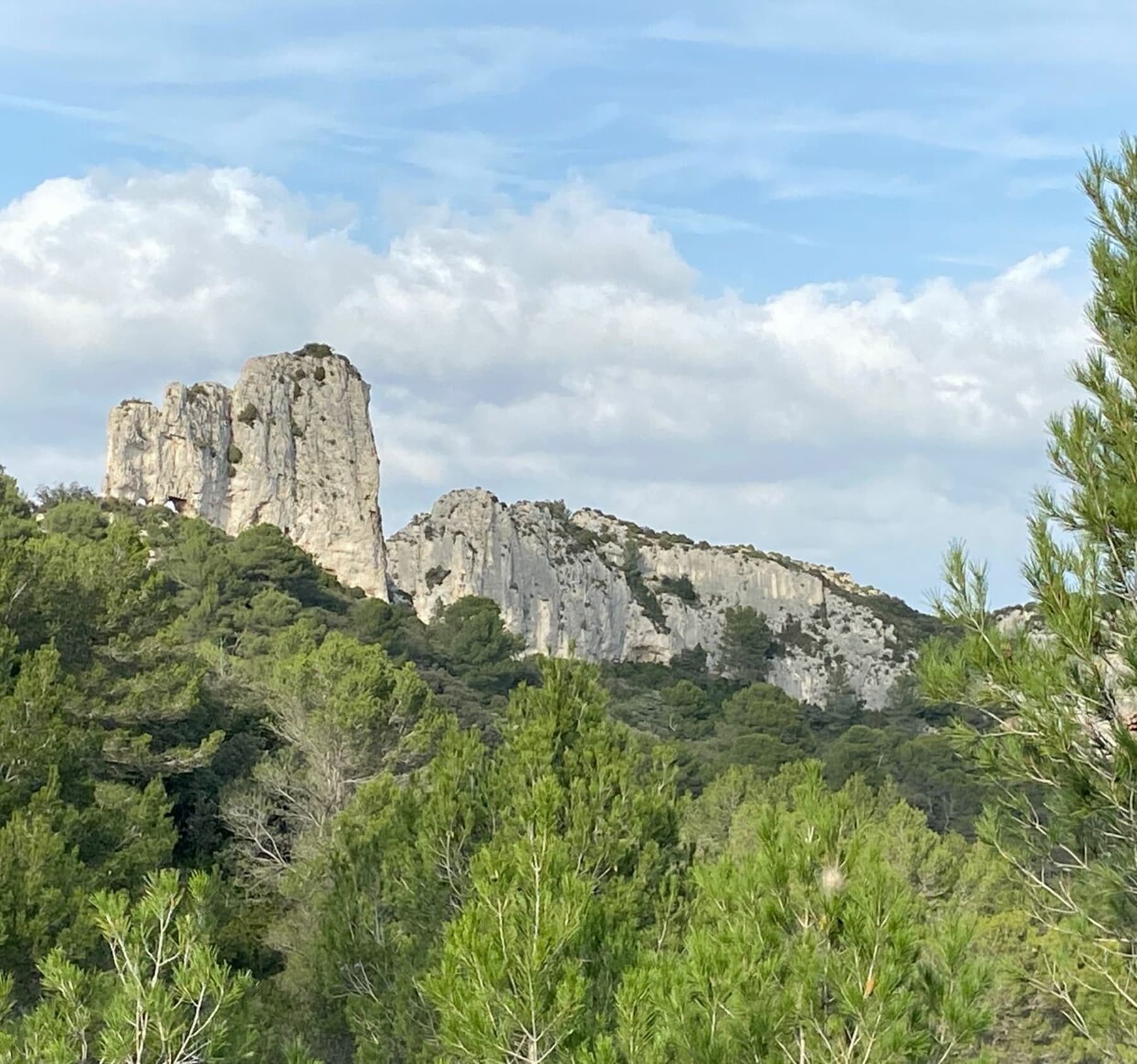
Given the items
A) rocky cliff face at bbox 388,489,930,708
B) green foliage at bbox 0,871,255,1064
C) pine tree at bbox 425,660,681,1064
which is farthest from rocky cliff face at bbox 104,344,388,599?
green foliage at bbox 0,871,255,1064

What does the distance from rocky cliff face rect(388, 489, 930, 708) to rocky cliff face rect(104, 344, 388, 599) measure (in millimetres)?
8566

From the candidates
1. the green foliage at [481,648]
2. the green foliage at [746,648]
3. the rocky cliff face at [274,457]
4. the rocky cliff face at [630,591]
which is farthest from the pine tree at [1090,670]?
the green foliage at [746,648]

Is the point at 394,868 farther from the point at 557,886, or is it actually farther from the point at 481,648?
the point at 481,648

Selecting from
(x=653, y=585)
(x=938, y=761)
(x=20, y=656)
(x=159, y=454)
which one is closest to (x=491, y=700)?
(x=938, y=761)

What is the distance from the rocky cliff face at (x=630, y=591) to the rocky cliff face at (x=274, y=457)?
857cm

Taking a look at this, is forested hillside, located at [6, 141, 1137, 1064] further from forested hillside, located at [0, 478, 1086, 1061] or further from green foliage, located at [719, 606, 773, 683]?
green foliage, located at [719, 606, 773, 683]

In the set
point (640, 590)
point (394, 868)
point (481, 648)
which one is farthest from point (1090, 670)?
point (640, 590)

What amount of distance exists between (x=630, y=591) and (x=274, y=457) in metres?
24.0

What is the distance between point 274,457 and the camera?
57.5 metres

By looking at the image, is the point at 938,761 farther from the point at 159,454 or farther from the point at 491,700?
the point at 159,454

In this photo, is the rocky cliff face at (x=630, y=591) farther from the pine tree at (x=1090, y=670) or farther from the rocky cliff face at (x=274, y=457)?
the pine tree at (x=1090, y=670)

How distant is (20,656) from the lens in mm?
17141

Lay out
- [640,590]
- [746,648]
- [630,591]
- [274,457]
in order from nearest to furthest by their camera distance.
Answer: [274,457]
[746,648]
[630,591]
[640,590]

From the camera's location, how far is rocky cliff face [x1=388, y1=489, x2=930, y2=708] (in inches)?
2707
